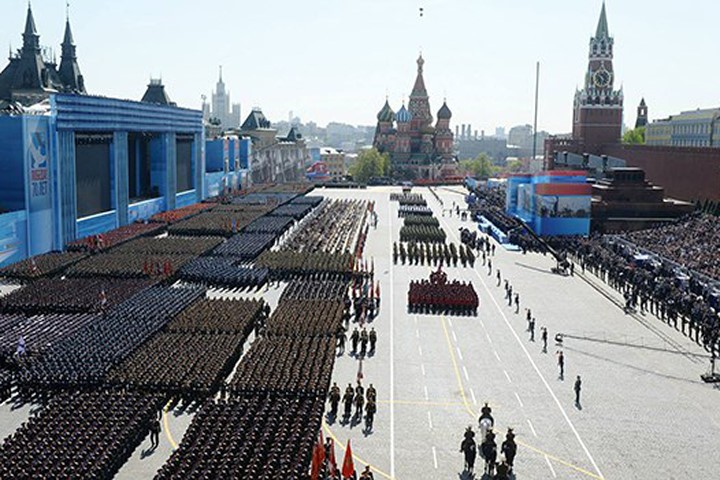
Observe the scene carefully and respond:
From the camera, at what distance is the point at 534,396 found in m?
23.2

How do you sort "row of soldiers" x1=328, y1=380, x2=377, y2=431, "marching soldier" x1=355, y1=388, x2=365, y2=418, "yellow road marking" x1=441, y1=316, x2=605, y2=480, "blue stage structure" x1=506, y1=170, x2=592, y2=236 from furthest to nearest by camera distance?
"blue stage structure" x1=506, y1=170, x2=592, y2=236
"marching soldier" x1=355, y1=388, x2=365, y2=418
"row of soldiers" x1=328, y1=380, x2=377, y2=431
"yellow road marking" x1=441, y1=316, x2=605, y2=480

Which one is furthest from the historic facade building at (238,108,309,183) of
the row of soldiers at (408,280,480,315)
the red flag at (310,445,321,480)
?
the red flag at (310,445,321,480)

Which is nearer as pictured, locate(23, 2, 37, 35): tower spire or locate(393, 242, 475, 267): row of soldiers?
locate(393, 242, 475, 267): row of soldiers

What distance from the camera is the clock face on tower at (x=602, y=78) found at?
8881cm

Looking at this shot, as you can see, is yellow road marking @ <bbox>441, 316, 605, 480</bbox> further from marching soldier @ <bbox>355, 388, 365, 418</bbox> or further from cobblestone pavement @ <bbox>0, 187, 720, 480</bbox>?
marching soldier @ <bbox>355, 388, 365, 418</bbox>

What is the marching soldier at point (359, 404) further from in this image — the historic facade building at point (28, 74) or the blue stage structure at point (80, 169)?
the historic facade building at point (28, 74)

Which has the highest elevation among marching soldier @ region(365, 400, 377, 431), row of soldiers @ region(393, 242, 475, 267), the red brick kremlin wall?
the red brick kremlin wall

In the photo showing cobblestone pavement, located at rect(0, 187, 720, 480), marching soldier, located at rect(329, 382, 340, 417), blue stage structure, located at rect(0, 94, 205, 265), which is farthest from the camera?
blue stage structure, located at rect(0, 94, 205, 265)

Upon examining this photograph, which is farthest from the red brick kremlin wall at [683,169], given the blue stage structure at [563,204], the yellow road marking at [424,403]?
the yellow road marking at [424,403]

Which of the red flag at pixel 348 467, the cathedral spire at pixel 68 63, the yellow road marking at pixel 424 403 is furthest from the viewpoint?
the cathedral spire at pixel 68 63

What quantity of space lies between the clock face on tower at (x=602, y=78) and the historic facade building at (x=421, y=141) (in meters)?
40.0

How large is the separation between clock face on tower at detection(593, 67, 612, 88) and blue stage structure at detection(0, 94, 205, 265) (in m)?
48.6

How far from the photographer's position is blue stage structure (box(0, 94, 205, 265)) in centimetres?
4156

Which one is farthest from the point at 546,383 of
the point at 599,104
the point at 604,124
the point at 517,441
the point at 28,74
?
the point at 599,104
